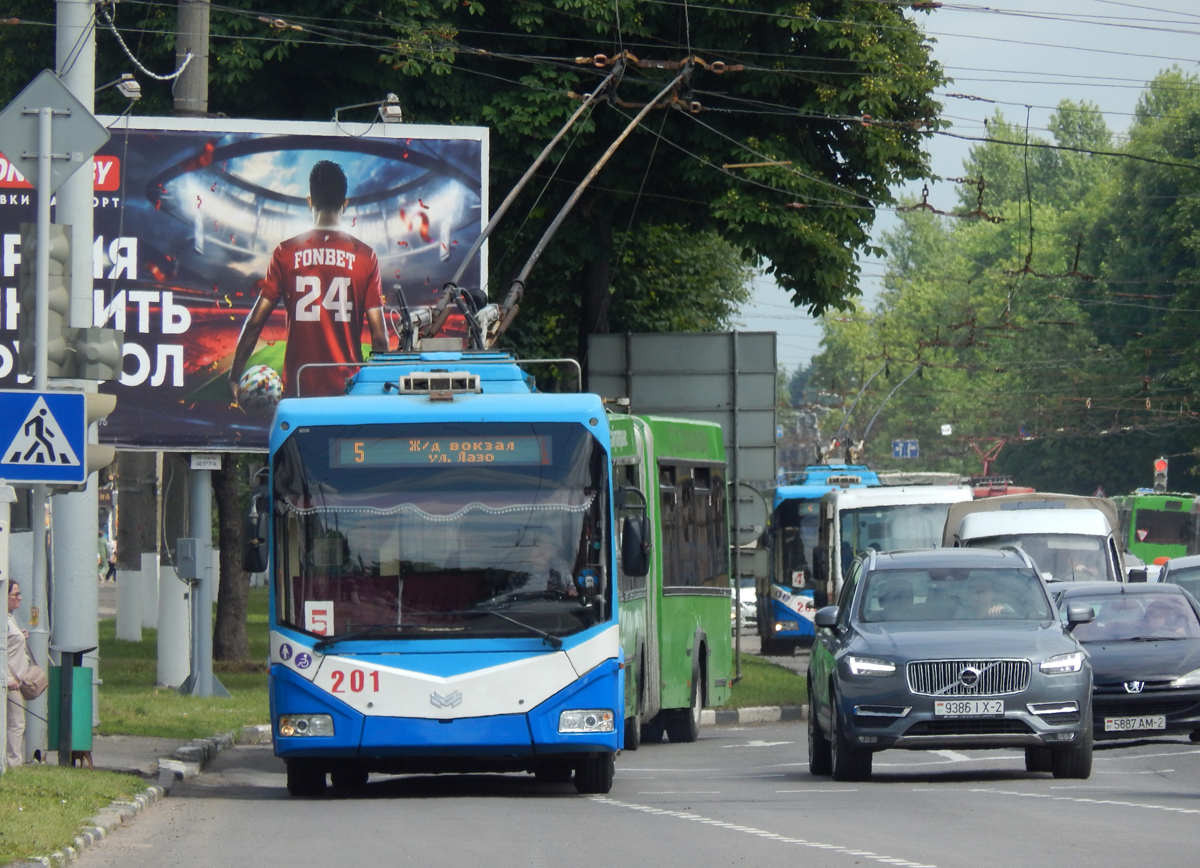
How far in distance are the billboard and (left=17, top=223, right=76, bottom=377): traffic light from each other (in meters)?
7.96

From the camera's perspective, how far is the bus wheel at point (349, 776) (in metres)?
14.9

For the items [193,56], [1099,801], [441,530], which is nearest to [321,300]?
[193,56]

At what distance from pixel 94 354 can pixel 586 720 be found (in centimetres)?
435

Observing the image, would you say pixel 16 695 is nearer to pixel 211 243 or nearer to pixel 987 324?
pixel 211 243

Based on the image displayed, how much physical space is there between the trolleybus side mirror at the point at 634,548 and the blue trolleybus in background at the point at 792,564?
84.0ft

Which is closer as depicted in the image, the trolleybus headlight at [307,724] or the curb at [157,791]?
the curb at [157,791]

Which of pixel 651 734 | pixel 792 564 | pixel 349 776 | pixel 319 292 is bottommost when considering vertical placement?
pixel 651 734

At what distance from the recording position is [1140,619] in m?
19.6

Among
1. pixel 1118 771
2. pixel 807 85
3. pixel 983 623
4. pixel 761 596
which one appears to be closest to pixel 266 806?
pixel 983 623

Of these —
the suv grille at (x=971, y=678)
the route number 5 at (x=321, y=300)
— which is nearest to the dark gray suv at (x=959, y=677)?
the suv grille at (x=971, y=678)

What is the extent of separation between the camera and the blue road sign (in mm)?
13516

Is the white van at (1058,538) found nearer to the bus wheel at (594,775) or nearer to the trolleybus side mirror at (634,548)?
the bus wheel at (594,775)

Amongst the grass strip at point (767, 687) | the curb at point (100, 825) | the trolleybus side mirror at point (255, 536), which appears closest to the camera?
the curb at point (100, 825)

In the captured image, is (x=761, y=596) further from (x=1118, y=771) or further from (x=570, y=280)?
(x=1118, y=771)
